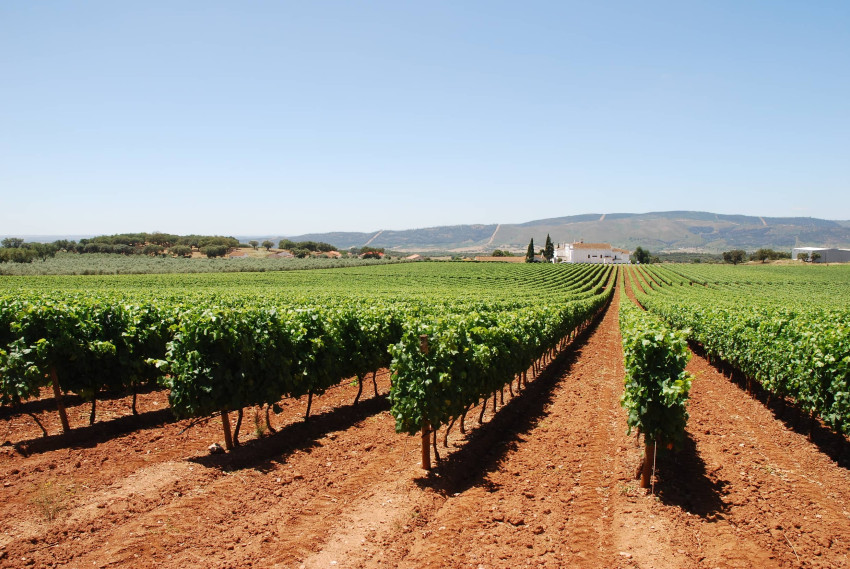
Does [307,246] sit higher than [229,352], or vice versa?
[307,246]

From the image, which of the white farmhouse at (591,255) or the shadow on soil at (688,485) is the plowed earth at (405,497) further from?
the white farmhouse at (591,255)

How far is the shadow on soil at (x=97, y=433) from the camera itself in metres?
8.93

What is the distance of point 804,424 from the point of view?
11.3m

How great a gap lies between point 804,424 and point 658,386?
6.64m

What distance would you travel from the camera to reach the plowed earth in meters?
5.86

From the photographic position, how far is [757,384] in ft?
51.6

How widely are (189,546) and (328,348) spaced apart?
5945 mm

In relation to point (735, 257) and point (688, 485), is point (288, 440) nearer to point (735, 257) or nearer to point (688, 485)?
point (688, 485)

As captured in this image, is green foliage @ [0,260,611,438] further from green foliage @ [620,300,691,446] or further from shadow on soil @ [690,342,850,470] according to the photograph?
shadow on soil @ [690,342,850,470]

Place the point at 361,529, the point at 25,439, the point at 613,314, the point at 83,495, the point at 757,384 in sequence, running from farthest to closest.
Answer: the point at 613,314, the point at 757,384, the point at 25,439, the point at 83,495, the point at 361,529

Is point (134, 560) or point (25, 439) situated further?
point (25, 439)

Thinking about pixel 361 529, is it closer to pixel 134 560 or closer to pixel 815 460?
pixel 134 560

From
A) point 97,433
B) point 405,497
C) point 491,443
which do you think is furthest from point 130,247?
point 405,497

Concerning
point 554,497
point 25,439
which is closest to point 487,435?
point 554,497
